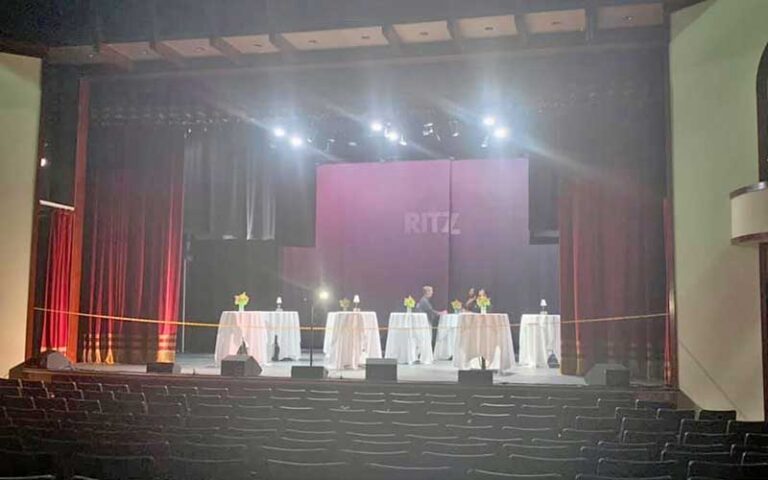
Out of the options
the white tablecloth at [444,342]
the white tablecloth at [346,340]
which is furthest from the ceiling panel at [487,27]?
the white tablecloth at [444,342]

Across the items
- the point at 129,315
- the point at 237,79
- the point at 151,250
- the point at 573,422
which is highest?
the point at 237,79

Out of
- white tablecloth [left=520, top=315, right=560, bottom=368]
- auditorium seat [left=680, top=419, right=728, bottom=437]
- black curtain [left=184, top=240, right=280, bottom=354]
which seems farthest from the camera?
black curtain [left=184, top=240, right=280, bottom=354]

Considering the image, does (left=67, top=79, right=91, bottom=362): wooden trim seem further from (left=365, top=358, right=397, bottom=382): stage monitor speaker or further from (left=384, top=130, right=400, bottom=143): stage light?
(left=365, top=358, right=397, bottom=382): stage monitor speaker

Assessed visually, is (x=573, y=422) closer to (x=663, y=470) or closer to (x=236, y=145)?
(x=663, y=470)

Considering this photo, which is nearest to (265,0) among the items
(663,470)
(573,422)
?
(573,422)

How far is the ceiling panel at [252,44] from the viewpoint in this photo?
33.3 feet

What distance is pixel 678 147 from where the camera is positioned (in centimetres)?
903

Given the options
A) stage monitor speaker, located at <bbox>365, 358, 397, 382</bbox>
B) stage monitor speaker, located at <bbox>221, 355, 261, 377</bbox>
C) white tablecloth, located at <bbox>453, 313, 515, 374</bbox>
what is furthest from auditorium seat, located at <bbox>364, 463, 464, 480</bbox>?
white tablecloth, located at <bbox>453, 313, 515, 374</bbox>

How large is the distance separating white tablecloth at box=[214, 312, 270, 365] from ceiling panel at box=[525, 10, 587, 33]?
5570 mm

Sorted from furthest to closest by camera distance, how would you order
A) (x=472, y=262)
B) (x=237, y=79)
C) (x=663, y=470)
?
(x=472, y=262)
(x=237, y=79)
(x=663, y=470)

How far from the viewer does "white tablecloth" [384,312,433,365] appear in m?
12.0

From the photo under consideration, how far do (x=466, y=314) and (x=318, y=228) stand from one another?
19.6 feet

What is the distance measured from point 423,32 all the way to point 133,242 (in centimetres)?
558

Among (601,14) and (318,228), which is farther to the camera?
(318,228)
